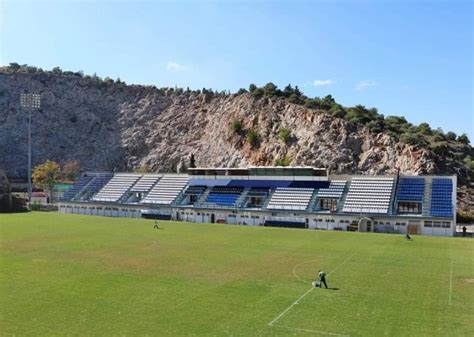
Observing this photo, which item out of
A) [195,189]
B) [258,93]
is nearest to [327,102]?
[258,93]

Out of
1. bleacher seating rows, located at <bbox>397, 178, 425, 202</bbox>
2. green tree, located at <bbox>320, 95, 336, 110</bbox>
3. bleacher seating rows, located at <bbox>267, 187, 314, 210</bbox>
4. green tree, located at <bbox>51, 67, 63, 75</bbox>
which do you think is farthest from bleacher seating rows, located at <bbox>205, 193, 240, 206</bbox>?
green tree, located at <bbox>51, 67, 63, 75</bbox>

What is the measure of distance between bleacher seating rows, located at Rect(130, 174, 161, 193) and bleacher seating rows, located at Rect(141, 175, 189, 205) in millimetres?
1109

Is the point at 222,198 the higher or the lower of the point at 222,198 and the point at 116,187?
the lower

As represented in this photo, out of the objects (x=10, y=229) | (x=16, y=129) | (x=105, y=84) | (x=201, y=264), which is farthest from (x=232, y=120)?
(x=201, y=264)

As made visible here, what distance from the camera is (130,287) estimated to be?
78.9ft

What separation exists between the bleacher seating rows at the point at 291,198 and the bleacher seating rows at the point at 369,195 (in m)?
5.10

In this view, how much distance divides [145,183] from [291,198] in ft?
82.7

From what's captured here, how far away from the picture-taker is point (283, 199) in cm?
5975

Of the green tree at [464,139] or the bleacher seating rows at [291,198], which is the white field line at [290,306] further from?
the green tree at [464,139]

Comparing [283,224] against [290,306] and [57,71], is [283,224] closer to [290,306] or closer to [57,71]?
[290,306]

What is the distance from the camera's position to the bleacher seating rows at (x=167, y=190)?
2635 inches

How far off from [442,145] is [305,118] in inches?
1033

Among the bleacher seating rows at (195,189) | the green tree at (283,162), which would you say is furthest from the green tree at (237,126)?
the bleacher seating rows at (195,189)

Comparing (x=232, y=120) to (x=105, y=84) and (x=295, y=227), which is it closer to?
(x=105, y=84)
